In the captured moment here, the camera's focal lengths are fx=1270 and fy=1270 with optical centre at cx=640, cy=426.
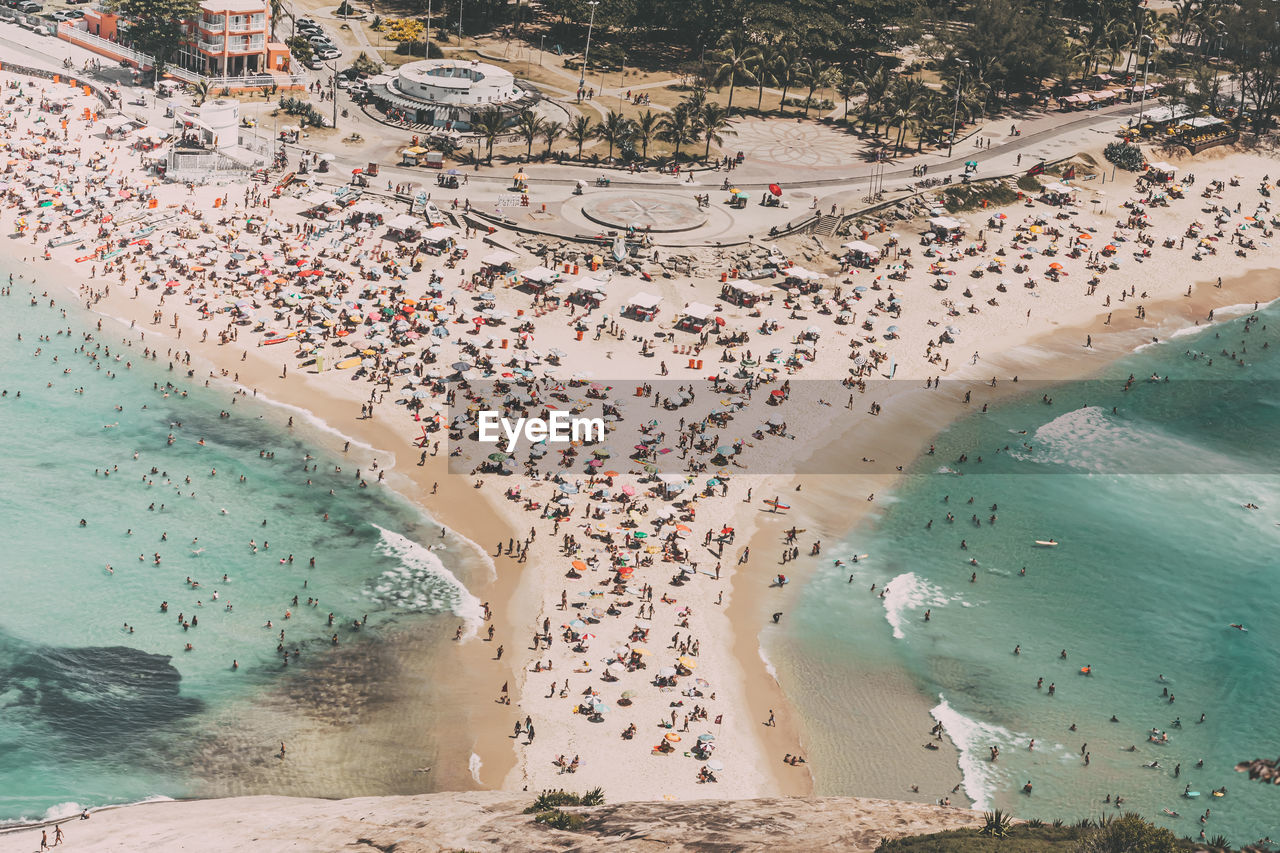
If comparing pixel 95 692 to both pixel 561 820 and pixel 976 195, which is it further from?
pixel 976 195

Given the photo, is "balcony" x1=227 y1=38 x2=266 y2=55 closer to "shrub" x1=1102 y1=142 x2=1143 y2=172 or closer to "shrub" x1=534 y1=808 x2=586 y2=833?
"shrub" x1=1102 y1=142 x2=1143 y2=172

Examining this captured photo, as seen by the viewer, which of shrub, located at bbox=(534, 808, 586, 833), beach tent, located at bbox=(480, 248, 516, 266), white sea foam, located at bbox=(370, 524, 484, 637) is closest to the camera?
shrub, located at bbox=(534, 808, 586, 833)

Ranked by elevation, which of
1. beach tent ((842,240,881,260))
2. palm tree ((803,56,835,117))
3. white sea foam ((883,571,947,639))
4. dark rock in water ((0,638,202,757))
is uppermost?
palm tree ((803,56,835,117))

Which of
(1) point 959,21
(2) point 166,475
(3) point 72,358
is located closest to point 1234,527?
(2) point 166,475

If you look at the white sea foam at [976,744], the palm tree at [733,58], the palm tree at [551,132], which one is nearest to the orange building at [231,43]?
the palm tree at [551,132]

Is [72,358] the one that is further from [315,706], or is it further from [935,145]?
[935,145]

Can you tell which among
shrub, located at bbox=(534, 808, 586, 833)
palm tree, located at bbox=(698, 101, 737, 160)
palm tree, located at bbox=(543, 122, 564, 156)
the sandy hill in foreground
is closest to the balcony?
palm tree, located at bbox=(543, 122, 564, 156)

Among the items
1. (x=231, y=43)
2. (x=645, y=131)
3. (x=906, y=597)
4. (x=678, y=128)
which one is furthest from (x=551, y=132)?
(x=906, y=597)
